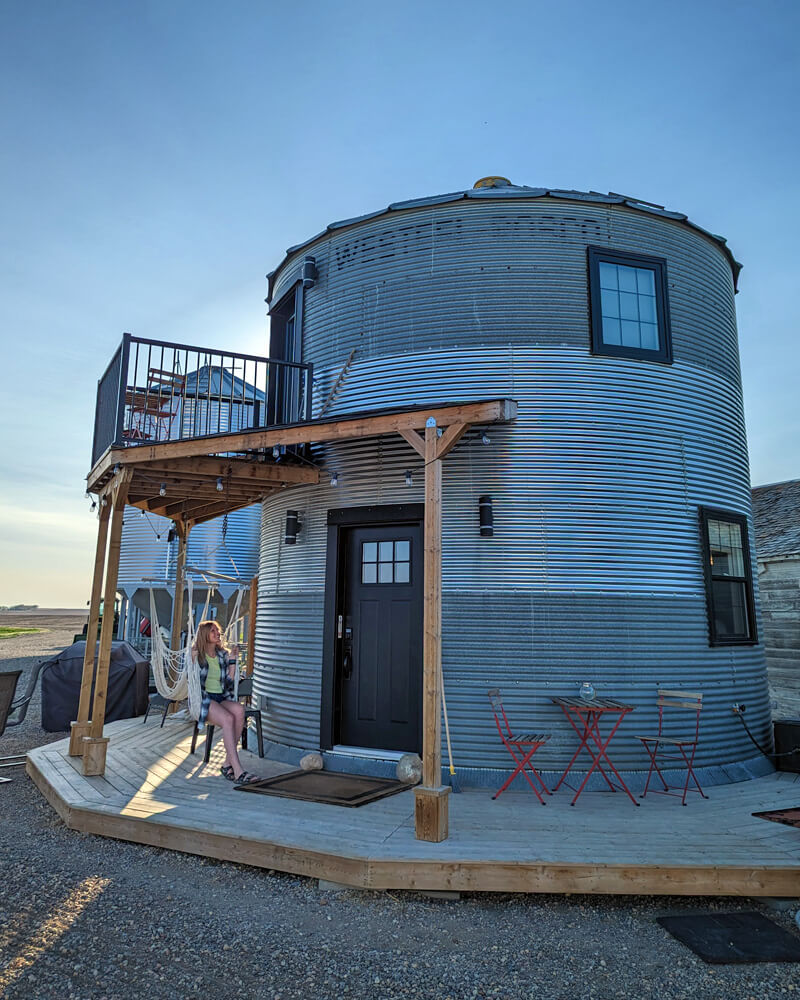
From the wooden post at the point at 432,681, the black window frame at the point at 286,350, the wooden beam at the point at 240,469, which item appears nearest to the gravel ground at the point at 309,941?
the wooden post at the point at 432,681

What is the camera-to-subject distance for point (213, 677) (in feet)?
20.5

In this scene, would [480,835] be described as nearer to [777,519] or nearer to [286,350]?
[286,350]

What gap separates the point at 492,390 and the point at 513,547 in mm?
1547

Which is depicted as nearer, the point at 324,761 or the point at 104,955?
the point at 104,955

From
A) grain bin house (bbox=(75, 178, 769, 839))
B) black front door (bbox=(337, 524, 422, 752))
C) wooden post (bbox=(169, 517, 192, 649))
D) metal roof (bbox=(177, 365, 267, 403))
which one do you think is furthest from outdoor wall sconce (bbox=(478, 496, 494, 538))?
wooden post (bbox=(169, 517, 192, 649))

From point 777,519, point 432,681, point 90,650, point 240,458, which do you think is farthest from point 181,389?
point 777,519

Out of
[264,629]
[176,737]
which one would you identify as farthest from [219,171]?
[176,737]

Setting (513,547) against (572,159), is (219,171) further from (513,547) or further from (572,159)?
(513,547)

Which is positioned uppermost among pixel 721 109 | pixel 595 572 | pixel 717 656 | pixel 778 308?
pixel 721 109

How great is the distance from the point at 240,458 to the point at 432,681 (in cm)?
353

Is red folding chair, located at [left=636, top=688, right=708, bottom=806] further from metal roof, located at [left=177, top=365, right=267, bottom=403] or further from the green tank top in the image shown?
metal roof, located at [left=177, top=365, right=267, bottom=403]

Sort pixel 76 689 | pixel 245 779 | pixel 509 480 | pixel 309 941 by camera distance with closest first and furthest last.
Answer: pixel 309 941
pixel 245 779
pixel 509 480
pixel 76 689

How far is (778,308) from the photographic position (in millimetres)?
9914

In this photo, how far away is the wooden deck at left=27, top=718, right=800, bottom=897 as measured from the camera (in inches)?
151
